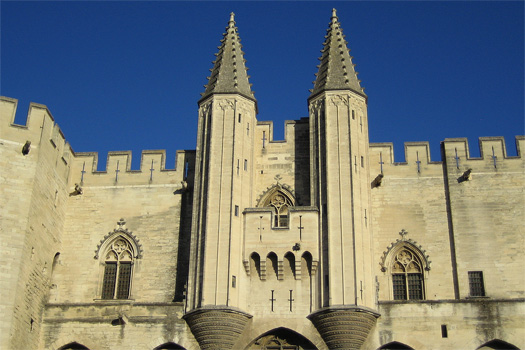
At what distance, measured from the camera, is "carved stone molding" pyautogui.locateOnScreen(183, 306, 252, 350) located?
23.7 m

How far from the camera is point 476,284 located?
25766 millimetres

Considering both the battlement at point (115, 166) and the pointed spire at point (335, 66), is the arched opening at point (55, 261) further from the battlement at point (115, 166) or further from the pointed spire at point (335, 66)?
the pointed spire at point (335, 66)

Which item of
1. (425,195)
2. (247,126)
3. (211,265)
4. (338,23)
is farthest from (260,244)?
(338,23)

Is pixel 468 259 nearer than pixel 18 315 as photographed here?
No

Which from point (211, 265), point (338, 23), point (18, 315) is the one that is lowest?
point (18, 315)

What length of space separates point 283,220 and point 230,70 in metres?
5.61

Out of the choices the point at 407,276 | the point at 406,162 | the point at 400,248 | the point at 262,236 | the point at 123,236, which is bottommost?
the point at 407,276

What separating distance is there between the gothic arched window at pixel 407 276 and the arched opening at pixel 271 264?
4119 millimetres

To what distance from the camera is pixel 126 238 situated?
2741cm

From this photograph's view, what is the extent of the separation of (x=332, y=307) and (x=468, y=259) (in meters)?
5.34

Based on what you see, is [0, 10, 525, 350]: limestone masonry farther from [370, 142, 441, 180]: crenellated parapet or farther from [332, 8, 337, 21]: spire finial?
[332, 8, 337, 21]: spire finial

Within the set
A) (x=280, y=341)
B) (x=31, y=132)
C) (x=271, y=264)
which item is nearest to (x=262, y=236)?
(x=271, y=264)

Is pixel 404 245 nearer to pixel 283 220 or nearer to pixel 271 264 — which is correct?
pixel 283 220

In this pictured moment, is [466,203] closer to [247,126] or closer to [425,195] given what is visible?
[425,195]
